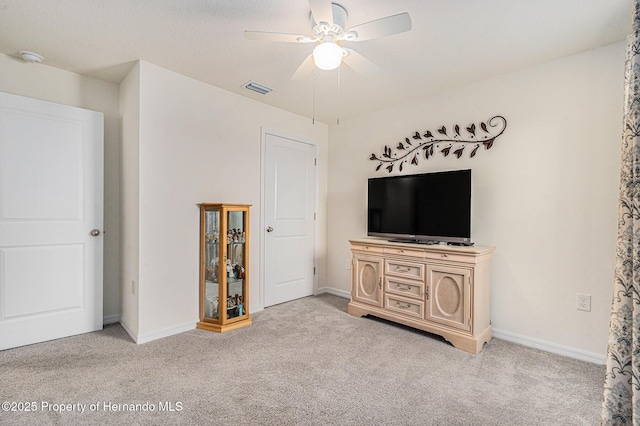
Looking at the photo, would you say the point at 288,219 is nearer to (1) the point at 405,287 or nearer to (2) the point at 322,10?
(1) the point at 405,287

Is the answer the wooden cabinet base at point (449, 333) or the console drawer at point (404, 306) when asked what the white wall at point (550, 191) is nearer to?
the wooden cabinet base at point (449, 333)

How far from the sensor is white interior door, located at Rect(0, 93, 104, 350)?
8.05 ft

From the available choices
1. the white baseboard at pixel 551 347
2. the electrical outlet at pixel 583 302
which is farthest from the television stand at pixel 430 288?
the electrical outlet at pixel 583 302

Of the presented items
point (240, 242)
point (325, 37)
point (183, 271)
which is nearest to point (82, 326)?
point (183, 271)

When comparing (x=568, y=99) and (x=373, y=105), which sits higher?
(x=373, y=105)

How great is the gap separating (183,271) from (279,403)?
5.38ft

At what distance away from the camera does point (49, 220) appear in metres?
2.62

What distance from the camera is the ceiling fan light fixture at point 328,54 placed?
185 centimetres

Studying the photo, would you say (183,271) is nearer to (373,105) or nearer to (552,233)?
(373,105)

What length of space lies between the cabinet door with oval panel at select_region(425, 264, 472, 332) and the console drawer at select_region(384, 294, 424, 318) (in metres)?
0.08

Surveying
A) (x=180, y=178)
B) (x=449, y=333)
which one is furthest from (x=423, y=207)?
(x=180, y=178)

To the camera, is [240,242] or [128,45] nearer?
[128,45]

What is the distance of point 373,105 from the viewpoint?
362cm

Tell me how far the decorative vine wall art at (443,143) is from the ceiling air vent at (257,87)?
4.92 ft
